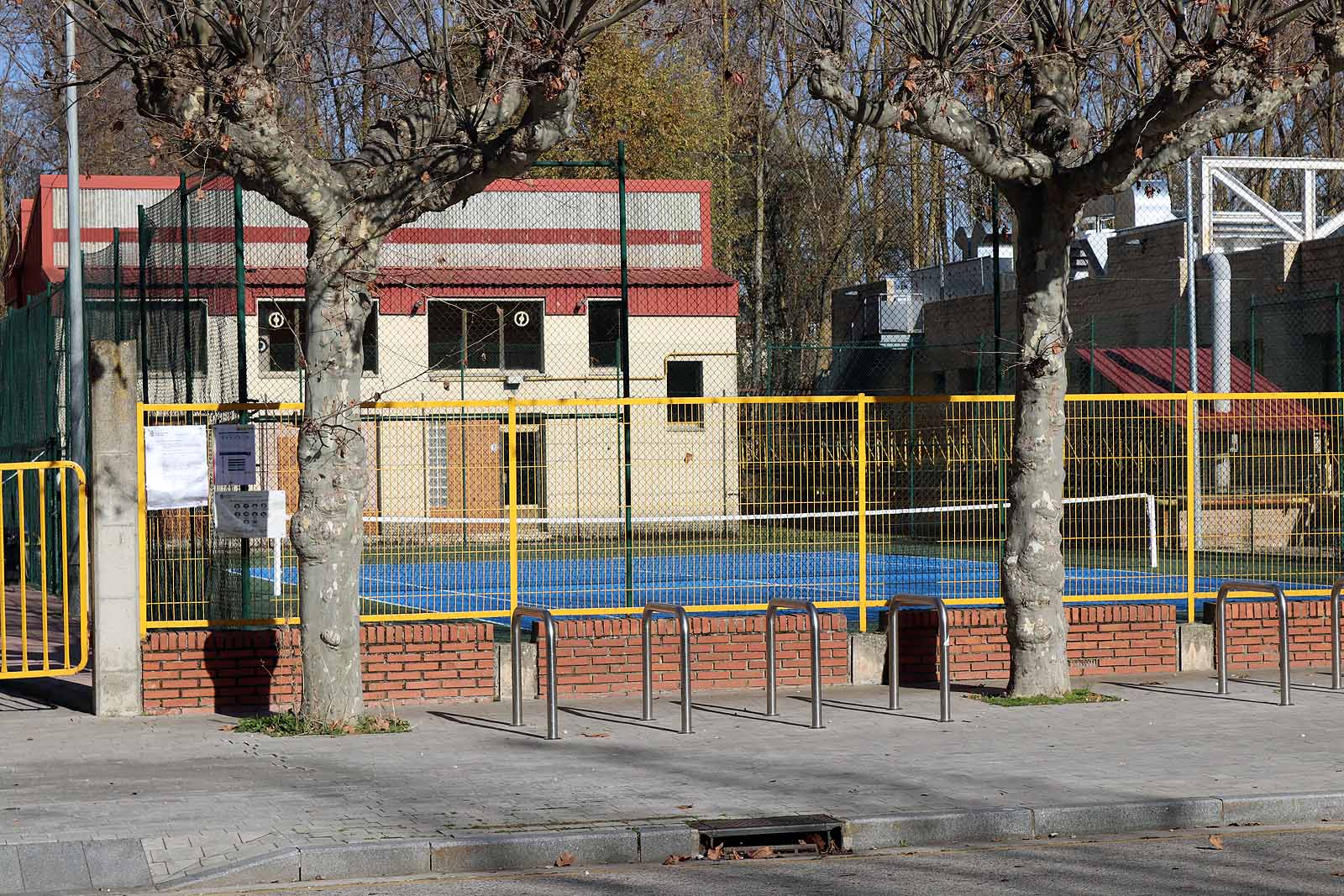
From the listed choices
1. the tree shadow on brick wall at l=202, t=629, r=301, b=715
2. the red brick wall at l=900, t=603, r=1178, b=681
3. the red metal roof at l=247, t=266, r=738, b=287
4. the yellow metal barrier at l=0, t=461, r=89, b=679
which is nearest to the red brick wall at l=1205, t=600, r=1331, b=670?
the red brick wall at l=900, t=603, r=1178, b=681

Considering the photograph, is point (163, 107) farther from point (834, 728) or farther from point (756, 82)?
point (756, 82)

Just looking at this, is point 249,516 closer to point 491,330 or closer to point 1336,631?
point 1336,631

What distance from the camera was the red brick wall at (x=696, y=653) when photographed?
12445mm

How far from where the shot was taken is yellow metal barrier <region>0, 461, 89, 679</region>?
11.5 metres

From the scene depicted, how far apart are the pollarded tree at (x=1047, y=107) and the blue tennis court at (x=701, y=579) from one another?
1605 millimetres

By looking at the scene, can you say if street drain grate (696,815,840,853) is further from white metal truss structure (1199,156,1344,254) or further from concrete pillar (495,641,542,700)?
white metal truss structure (1199,156,1344,254)

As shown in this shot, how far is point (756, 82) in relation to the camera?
3334 centimetres

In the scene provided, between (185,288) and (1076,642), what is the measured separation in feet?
26.2

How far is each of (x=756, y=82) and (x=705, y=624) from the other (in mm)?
22413

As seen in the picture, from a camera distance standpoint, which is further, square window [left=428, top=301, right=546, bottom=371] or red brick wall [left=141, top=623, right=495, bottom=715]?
square window [left=428, top=301, right=546, bottom=371]

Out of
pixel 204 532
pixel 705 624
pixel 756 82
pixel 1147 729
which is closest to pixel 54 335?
pixel 204 532

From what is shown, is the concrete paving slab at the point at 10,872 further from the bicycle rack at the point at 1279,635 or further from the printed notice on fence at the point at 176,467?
the bicycle rack at the point at 1279,635

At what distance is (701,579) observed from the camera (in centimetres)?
1599

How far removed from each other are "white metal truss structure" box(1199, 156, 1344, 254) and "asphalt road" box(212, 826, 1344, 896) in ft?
65.7
